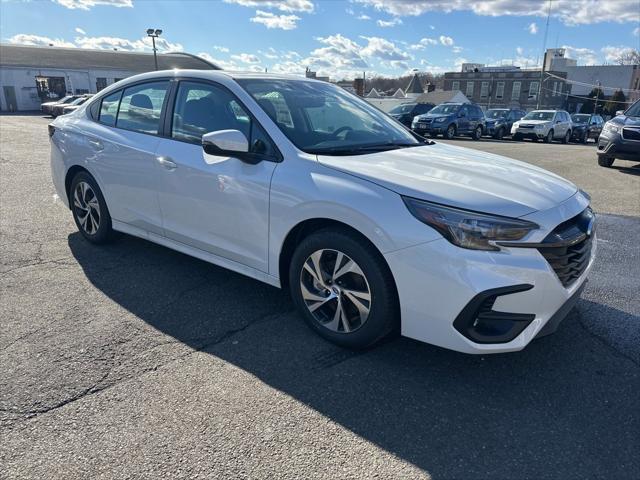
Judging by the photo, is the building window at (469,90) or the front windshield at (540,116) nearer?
the front windshield at (540,116)

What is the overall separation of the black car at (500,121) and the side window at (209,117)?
80.0ft

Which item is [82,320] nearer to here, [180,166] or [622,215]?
[180,166]

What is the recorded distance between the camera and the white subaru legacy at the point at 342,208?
258cm

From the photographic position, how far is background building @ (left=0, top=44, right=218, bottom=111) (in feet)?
152

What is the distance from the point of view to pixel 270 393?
2.73 metres

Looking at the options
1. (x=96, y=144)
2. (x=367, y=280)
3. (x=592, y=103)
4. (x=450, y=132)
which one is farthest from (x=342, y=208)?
(x=592, y=103)

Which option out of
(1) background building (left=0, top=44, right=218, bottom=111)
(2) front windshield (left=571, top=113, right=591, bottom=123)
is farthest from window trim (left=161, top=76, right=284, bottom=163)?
(1) background building (left=0, top=44, right=218, bottom=111)

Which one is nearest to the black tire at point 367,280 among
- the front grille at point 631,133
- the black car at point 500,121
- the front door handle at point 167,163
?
the front door handle at point 167,163

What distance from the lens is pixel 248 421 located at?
251 cm

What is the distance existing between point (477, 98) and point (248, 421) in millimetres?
82367

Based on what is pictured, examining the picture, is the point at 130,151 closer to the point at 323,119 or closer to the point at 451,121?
the point at 323,119

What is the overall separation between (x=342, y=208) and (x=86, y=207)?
3255 millimetres

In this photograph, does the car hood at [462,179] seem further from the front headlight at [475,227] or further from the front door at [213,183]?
the front door at [213,183]

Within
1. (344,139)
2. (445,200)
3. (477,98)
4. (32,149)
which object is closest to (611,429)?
(445,200)
